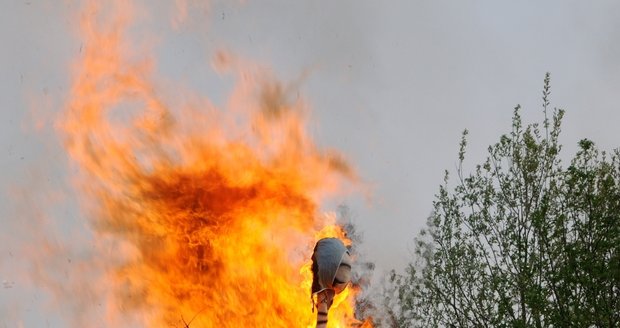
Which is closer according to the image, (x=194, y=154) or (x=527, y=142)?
(x=194, y=154)

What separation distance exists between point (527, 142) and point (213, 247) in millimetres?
11550

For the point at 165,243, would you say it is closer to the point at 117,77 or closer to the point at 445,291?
the point at 117,77

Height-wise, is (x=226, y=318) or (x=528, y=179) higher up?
(x=528, y=179)

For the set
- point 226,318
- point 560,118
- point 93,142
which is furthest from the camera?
point 560,118

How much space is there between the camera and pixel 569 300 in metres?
20.9

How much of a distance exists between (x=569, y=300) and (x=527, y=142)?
5.01 m

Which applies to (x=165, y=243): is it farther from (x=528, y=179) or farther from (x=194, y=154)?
(x=528, y=179)

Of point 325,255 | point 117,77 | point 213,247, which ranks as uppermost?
point 117,77

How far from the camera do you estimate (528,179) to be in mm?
23406

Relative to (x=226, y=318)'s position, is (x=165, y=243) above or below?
above

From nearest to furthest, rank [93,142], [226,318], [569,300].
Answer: [226,318] → [93,142] → [569,300]

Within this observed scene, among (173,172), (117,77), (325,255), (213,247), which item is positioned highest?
(117,77)

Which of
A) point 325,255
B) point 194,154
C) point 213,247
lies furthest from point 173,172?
point 325,255

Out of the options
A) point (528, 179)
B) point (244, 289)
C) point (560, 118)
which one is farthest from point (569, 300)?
Result: point (244, 289)
